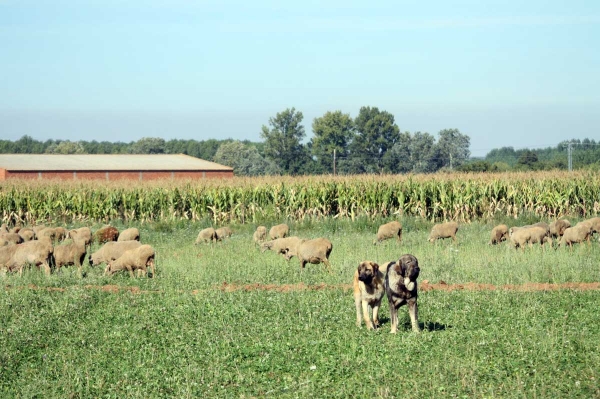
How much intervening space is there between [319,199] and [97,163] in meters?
45.6

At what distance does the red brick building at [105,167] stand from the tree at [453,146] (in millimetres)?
32842

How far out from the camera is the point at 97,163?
82438 millimetres

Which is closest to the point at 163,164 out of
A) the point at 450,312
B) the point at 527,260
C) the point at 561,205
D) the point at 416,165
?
the point at 416,165

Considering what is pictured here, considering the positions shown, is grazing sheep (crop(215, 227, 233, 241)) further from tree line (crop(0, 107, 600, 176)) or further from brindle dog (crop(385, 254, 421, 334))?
tree line (crop(0, 107, 600, 176))

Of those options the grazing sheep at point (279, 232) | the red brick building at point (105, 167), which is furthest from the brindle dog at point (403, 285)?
the red brick building at point (105, 167)

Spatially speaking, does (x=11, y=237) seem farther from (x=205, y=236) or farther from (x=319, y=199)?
(x=319, y=199)

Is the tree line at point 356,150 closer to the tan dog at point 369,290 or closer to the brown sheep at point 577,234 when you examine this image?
the brown sheep at point 577,234

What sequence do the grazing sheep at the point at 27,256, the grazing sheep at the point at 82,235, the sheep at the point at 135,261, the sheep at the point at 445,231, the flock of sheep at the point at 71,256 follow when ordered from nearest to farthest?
the sheep at the point at 135,261 < the flock of sheep at the point at 71,256 < the grazing sheep at the point at 27,256 < the grazing sheep at the point at 82,235 < the sheep at the point at 445,231

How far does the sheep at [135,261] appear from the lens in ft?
71.1

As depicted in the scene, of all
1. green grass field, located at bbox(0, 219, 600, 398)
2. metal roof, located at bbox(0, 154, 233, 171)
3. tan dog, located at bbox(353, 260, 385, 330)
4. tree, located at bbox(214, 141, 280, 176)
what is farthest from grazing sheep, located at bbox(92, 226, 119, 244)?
tree, located at bbox(214, 141, 280, 176)

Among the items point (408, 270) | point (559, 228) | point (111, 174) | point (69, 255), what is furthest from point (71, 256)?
point (111, 174)

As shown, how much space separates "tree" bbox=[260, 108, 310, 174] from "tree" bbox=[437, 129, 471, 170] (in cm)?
1731

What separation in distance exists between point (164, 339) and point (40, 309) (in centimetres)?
420

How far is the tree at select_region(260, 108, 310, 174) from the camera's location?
111m
